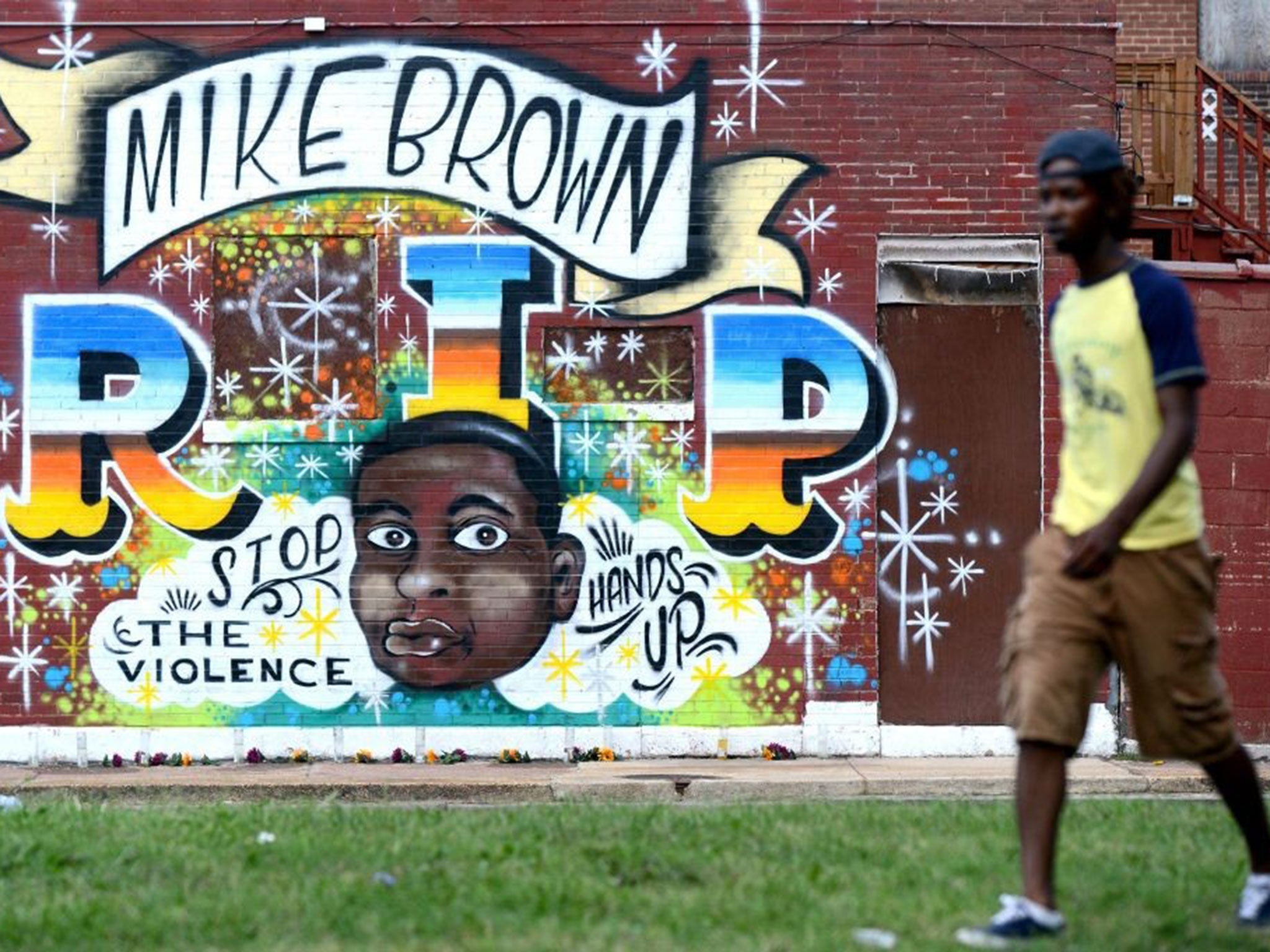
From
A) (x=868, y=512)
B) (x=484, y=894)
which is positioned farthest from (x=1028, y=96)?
(x=484, y=894)

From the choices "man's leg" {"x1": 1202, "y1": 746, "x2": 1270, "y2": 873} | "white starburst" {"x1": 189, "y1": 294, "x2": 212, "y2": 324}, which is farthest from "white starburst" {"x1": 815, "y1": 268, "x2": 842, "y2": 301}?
"man's leg" {"x1": 1202, "y1": 746, "x2": 1270, "y2": 873}

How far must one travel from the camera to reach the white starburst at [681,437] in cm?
1295

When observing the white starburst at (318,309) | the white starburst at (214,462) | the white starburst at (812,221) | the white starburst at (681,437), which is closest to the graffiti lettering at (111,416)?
the white starburst at (214,462)

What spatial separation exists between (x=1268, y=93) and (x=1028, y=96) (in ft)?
21.0

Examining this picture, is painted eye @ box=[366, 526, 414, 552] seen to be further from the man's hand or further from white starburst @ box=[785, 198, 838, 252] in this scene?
the man's hand

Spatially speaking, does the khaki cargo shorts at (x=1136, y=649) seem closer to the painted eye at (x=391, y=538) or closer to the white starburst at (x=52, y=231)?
the painted eye at (x=391, y=538)

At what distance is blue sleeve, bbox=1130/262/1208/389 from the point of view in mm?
5523

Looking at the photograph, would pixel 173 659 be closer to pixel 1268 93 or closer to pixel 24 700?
pixel 24 700

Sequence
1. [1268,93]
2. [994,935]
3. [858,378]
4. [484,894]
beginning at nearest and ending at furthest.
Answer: [994,935]
[484,894]
[858,378]
[1268,93]

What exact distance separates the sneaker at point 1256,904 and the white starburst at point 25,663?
9.09 metres

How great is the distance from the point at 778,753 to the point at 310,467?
11.4ft

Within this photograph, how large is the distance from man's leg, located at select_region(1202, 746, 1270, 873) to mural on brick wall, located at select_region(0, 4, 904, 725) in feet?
23.6

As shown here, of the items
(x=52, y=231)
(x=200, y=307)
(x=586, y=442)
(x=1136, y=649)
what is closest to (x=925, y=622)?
(x=586, y=442)

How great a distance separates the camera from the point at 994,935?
539cm
